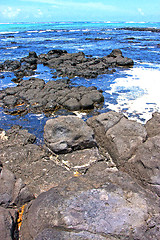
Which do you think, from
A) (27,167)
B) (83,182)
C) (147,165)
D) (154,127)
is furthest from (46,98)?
(83,182)

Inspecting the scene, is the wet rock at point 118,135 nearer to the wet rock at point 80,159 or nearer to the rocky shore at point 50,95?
the wet rock at point 80,159

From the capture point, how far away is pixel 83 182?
4645 millimetres

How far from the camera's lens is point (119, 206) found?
388 cm

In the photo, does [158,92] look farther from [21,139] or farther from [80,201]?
[80,201]

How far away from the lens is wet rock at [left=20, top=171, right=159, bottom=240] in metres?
3.48

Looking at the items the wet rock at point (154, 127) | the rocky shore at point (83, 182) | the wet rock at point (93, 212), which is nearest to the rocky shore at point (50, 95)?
the rocky shore at point (83, 182)

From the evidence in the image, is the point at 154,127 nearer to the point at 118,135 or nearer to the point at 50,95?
the point at 118,135

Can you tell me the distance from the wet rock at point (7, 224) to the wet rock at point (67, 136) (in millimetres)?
A: 3049

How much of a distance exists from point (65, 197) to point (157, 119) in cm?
470

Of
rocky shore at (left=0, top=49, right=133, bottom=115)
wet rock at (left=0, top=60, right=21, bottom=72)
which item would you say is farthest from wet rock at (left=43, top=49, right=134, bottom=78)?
wet rock at (left=0, top=60, right=21, bottom=72)

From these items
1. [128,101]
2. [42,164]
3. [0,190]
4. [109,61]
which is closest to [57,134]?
[42,164]

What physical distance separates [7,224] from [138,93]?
1125 cm

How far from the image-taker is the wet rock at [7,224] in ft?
12.1

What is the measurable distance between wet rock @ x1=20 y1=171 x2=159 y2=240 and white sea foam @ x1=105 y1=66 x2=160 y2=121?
628cm
